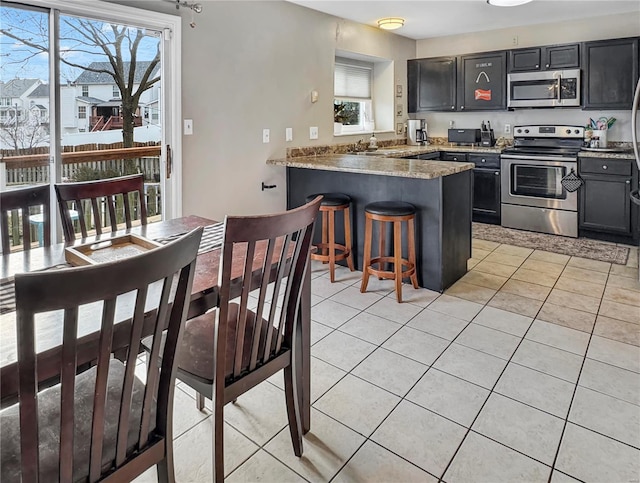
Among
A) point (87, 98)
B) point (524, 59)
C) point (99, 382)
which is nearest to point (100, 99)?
point (87, 98)

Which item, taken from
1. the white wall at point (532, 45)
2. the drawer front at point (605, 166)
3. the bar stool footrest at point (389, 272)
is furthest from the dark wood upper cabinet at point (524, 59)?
the bar stool footrest at point (389, 272)

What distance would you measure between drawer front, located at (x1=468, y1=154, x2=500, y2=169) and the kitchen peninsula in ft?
6.28

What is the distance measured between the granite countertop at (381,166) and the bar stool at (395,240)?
27 centimetres

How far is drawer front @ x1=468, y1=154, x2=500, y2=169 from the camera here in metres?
5.39

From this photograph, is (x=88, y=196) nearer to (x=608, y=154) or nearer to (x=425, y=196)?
(x=425, y=196)

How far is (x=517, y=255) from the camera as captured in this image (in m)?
4.36

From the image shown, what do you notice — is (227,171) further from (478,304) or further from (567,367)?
(567,367)

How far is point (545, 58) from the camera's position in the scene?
5.12m

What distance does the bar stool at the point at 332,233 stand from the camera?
3.67 m

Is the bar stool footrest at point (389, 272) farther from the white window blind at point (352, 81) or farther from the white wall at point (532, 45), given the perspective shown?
the white wall at point (532, 45)

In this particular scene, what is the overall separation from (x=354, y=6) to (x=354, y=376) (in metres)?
3.67

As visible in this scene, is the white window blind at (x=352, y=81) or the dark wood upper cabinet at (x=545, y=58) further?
the white window blind at (x=352, y=81)

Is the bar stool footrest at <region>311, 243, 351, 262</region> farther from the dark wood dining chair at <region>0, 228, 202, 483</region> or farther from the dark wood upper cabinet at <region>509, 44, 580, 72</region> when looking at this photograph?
the dark wood upper cabinet at <region>509, 44, 580, 72</region>

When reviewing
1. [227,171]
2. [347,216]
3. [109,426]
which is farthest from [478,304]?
[109,426]
